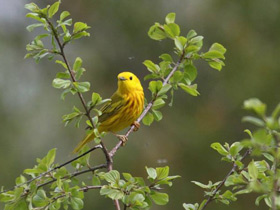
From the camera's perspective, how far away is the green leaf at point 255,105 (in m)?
1.14

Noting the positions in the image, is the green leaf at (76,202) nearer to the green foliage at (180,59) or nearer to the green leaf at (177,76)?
the green foliage at (180,59)

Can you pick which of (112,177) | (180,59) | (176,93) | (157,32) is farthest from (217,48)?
(176,93)

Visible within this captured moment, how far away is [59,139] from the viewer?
6758 mm

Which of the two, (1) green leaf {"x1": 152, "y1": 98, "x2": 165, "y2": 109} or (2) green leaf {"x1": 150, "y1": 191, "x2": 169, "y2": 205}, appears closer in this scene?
(2) green leaf {"x1": 150, "y1": 191, "x2": 169, "y2": 205}

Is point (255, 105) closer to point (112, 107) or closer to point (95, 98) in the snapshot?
point (95, 98)

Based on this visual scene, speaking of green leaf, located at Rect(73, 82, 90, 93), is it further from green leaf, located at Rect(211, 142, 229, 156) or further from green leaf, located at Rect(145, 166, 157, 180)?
green leaf, located at Rect(211, 142, 229, 156)

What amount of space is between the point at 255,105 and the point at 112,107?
2608 mm

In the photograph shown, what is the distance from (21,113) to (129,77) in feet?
12.4

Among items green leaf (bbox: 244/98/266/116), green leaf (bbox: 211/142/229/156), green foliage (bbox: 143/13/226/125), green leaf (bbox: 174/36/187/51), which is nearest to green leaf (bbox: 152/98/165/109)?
green foliage (bbox: 143/13/226/125)

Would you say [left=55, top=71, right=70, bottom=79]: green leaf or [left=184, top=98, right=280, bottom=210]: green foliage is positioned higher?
[left=55, top=71, right=70, bottom=79]: green leaf

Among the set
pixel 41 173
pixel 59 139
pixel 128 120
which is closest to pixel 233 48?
pixel 59 139

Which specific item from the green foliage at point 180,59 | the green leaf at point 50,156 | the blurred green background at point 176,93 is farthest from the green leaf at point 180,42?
the blurred green background at point 176,93

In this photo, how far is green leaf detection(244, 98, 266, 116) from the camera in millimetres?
1138

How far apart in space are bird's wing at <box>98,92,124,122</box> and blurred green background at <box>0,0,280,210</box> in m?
2.80
